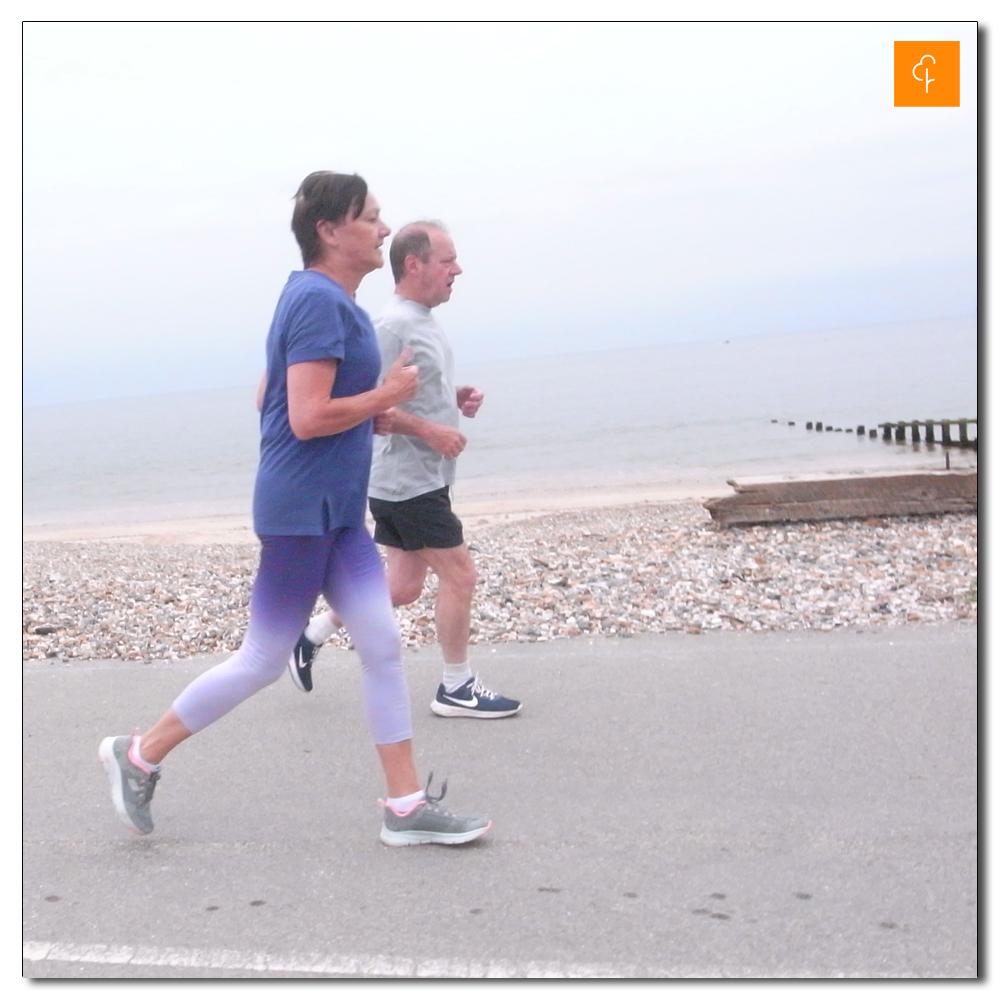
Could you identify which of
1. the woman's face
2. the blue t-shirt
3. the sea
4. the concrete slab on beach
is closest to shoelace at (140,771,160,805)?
the concrete slab on beach

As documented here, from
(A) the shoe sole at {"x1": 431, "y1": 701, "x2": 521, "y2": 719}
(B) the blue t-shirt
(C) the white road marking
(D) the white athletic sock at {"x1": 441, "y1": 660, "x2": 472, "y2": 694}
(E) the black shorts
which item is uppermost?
(B) the blue t-shirt

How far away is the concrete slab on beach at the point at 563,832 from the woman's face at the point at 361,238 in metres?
1.74

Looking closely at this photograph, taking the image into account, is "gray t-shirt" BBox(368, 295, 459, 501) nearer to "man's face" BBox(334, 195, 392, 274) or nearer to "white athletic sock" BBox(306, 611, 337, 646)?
"white athletic sock" BBox(306, 611, 337, 646)

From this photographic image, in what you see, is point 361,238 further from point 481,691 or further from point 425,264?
point 481,691

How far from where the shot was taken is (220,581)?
8.45m

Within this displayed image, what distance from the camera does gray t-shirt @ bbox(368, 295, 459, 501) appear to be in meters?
4.57

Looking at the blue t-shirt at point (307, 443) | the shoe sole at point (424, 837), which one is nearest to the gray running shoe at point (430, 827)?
the shoe sole at point (424, 837)

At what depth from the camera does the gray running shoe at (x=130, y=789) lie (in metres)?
3.61

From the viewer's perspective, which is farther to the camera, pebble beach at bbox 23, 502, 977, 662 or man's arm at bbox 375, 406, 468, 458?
pebble beach at bbox 23, 502, 977, 662

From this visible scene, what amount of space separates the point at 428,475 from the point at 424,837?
1.57m

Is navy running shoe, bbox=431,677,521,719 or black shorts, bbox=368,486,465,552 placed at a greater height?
black shorts, bbox=368,486,465,552

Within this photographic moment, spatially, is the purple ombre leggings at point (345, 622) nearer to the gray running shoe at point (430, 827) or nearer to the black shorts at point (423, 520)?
the gray running shoe at point (430, 827)

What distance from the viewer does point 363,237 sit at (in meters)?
3.49

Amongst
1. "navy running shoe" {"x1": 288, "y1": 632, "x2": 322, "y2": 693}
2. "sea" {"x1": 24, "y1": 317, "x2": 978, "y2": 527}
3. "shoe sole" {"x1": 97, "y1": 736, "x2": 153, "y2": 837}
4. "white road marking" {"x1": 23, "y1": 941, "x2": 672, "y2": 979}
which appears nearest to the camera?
"white road marking" {"x1": 23, "y1": 941, "x2": 672, "y2": 979}
